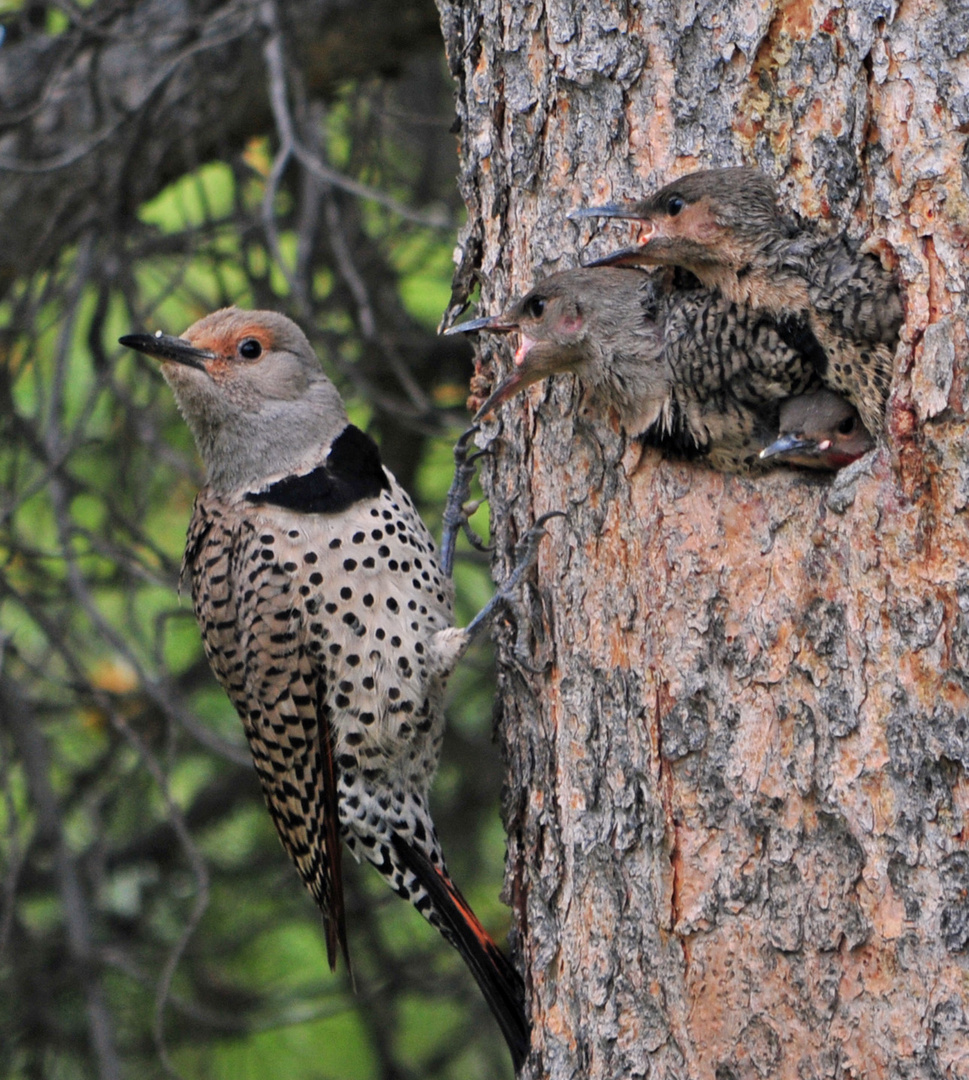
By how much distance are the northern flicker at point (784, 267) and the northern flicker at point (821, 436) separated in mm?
25

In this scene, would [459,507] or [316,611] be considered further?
[459,507]

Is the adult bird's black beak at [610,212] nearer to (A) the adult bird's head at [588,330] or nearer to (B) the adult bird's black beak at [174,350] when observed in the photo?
(A) the adult bird's head at [588,330]

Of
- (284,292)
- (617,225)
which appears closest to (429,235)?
(284,292)

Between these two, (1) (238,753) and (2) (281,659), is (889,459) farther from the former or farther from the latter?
(1) (238,753)

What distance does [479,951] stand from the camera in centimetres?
237

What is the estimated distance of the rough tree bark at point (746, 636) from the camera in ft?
5.63

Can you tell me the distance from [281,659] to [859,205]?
54.1 inches

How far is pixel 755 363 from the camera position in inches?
75.7

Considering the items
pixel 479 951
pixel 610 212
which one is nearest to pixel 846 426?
pixel 610 212

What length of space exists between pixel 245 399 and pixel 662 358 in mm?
1086

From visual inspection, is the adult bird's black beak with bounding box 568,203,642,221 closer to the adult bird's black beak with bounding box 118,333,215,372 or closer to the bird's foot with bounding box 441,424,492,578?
the bird's foot with bounding box 441,424,492,578

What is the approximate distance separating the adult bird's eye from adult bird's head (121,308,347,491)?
1214 millimetres

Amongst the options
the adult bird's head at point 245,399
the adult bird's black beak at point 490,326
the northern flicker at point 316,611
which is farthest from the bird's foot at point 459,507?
the adult bird's black beak at point 490,326

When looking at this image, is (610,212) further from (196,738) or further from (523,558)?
(196,738)
